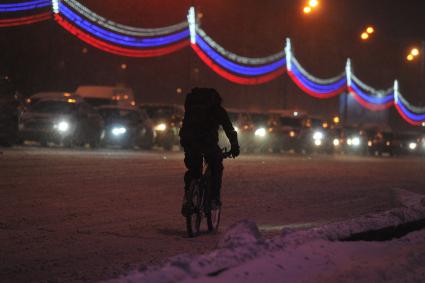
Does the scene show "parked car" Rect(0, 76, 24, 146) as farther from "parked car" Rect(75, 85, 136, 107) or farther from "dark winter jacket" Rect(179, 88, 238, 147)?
"dark winter jacket" Rect(179, 88, 238, 147)

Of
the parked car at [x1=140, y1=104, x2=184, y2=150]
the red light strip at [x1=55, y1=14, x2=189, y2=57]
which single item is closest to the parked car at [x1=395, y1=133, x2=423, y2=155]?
the red light strip at [x1=55, y1=14, x2=189, y2=57]

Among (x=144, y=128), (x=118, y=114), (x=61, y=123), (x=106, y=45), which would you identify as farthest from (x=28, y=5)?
(x=144, y=128)

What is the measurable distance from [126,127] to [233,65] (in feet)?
57.7

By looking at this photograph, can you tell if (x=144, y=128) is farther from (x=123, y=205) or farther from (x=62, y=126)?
(x=123, y=205)

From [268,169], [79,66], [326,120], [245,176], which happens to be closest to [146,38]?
[326,120]

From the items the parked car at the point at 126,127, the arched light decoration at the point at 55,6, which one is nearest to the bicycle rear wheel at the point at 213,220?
the arched light decoration at the point at 55,6

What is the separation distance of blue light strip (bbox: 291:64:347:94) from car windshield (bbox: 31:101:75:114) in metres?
28.7

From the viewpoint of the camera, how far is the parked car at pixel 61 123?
3092 centimetres

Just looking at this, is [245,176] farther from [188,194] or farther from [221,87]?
[221,87]

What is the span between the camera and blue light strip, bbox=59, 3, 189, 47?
3303 centimetres

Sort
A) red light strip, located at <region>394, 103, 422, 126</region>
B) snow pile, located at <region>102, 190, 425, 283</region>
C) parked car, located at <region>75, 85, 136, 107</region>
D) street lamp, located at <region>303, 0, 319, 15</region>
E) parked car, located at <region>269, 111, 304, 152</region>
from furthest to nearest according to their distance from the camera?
red light strip, located at <region>394, 103, 422, 126</region> < street lamp, located at <region>303, 0, 319, 15</region> < parked car, located at <region>269, 111, 304, 152</region> < parked car, located at <region>75, 85, 136, 107</region> < snow pile, located at <region>102, 190, 425, 283</region>

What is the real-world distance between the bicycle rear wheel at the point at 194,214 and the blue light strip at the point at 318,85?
48621mm

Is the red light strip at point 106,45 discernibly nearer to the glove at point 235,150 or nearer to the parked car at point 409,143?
the parked car at point 409,143

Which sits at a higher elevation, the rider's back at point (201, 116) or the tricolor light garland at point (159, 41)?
the tricolor light garland at point (159, 41)
